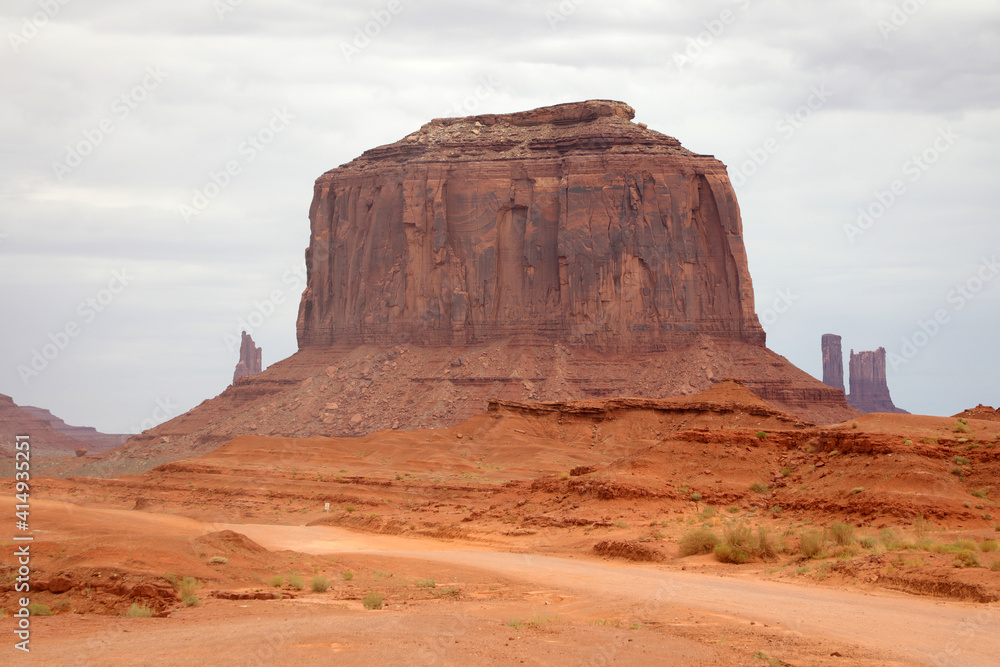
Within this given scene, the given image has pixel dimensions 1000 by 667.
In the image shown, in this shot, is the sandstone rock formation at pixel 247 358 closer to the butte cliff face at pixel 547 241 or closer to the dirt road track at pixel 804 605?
the butte cliff face at pixel 547 241

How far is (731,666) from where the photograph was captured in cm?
1138

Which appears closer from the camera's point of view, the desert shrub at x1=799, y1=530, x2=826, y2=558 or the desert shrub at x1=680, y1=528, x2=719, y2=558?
the desert shrub at x1=799, y1=530, x2=826, y2=558

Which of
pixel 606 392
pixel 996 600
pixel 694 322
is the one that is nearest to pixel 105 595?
pixel 996 600

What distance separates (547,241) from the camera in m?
81.3

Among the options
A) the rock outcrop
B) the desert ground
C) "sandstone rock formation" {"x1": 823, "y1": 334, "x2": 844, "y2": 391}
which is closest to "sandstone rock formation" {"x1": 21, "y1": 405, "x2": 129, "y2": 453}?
the rock outcrop

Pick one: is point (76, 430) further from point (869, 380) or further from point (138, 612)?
point (138, 612)

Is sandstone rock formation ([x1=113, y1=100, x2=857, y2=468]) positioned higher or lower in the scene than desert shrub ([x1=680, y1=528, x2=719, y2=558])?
higher

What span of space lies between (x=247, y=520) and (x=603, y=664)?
28.5 m

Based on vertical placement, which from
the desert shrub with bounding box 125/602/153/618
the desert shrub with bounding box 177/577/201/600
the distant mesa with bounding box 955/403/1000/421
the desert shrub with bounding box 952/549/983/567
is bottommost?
the desert shrub with bounding box 125/602/153/618

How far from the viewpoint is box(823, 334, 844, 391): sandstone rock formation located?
141000 mm

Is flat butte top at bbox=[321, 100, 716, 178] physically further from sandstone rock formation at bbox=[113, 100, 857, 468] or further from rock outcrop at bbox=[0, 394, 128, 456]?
rock outcrop at bbox=[0, 394, 128, 456]

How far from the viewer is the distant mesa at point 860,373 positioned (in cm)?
14012

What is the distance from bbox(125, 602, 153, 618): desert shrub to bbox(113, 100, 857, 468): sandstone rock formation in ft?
183

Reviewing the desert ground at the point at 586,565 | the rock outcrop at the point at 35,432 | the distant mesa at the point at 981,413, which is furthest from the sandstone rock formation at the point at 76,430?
the distant mesa at the point at 981,413
